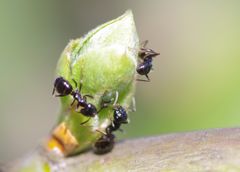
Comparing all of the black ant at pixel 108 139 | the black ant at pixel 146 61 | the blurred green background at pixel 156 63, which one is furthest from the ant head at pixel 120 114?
the blurred green background at pixel 156 63

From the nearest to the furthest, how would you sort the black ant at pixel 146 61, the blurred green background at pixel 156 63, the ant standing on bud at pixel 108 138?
the ant standing on bud at pixel 108 138 → the black ant at pixel 146 61 → the blurred green background at pixel 156 63

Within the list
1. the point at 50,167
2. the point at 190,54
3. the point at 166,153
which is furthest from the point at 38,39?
the point at 166,153

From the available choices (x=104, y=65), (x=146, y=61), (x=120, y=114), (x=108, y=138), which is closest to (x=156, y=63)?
(x=146, y=61)

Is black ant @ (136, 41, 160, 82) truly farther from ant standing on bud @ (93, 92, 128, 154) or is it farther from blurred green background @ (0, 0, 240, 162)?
blurred green background @ (0, 0, 240, 162)

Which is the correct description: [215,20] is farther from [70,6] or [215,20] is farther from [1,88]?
[1,88]

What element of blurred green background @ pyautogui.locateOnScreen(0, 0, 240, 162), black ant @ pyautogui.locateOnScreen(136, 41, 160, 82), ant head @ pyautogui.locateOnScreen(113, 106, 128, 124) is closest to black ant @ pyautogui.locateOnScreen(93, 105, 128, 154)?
ant head @ pyautogui.locateOnScreen(113, 106, 128, 124)

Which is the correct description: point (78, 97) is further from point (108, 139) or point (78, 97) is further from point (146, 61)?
point (146, 61)

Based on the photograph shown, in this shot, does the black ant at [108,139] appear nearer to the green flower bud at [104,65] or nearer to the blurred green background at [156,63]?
the green flower bud at [104,65]
